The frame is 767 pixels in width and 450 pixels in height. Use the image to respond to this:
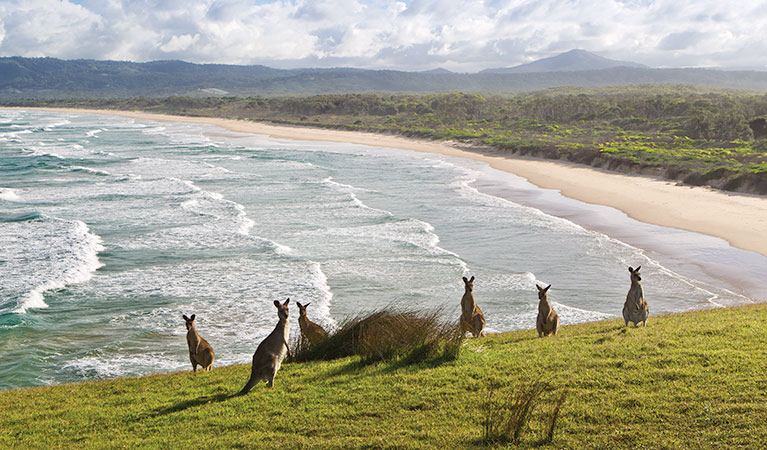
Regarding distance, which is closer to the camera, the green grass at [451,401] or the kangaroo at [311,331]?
the green grass at [451,401]

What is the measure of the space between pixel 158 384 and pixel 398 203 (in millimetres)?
21273

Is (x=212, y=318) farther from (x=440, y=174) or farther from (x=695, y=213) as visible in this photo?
(x=440, y=174)

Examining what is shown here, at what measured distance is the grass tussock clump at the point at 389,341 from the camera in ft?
27.6

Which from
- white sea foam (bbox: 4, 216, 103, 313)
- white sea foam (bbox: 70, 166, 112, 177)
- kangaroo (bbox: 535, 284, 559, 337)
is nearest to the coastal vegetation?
kangaroo (bbox: 535, 284, 559, 337)

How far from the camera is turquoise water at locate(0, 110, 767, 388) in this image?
13672 millimetres

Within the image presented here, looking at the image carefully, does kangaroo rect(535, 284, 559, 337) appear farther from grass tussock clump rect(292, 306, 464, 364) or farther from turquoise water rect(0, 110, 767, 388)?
turquoise water rect(0, 110, 767, 388)

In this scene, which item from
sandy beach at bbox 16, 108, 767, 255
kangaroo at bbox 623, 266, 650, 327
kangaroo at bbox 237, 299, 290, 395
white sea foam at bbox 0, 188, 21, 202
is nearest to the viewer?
kangaroo at bbox 237, 299, 290, 395

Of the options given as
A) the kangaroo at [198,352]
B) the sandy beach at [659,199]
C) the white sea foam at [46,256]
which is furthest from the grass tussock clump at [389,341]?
the sandy beach at [659,199]

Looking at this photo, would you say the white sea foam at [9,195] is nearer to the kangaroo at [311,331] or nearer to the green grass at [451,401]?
the green grass at [451,401]

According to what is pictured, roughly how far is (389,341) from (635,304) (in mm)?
4209

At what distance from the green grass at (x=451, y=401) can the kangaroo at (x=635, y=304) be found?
0.76 m

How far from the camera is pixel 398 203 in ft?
97.5

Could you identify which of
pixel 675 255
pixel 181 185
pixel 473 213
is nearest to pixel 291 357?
pixel 675 255

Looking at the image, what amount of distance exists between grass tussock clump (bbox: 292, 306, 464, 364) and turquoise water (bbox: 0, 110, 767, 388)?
2958 millimetres
